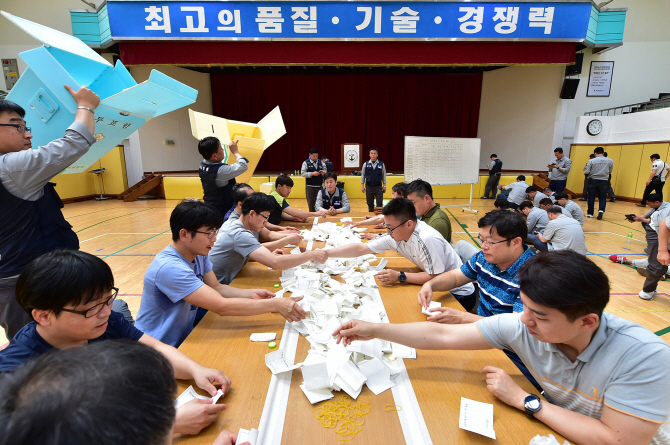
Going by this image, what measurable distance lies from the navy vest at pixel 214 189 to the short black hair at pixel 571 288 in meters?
2.62

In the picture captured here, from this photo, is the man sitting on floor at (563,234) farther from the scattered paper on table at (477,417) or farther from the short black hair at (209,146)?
the short black hair at (209,146)

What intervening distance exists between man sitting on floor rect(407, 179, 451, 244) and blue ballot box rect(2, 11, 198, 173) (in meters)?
1.78

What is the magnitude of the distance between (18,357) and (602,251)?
615 cm

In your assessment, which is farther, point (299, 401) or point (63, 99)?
point (63, 99)

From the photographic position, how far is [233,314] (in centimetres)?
149

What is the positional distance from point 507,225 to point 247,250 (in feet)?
4.68

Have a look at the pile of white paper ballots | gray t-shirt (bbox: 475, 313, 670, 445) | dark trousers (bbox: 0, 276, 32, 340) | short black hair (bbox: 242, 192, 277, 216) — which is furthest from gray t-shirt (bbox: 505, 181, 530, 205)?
dark trousers (bbox: 0, 276, 32, 340)

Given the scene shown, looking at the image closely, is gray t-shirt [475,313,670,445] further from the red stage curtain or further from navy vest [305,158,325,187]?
the red stage curtain

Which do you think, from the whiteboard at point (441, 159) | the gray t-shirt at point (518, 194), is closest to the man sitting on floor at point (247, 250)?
the whiteboard at point (441, 159)

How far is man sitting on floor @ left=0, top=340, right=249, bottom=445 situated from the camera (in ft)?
1.20

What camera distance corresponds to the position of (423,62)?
691 centimetres

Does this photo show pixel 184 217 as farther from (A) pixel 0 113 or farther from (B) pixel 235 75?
(B) pixel 235 75

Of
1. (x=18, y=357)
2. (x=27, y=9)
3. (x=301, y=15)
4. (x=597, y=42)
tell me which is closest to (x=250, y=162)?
(x=18, y=357)

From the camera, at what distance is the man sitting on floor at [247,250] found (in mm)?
→ 2029
